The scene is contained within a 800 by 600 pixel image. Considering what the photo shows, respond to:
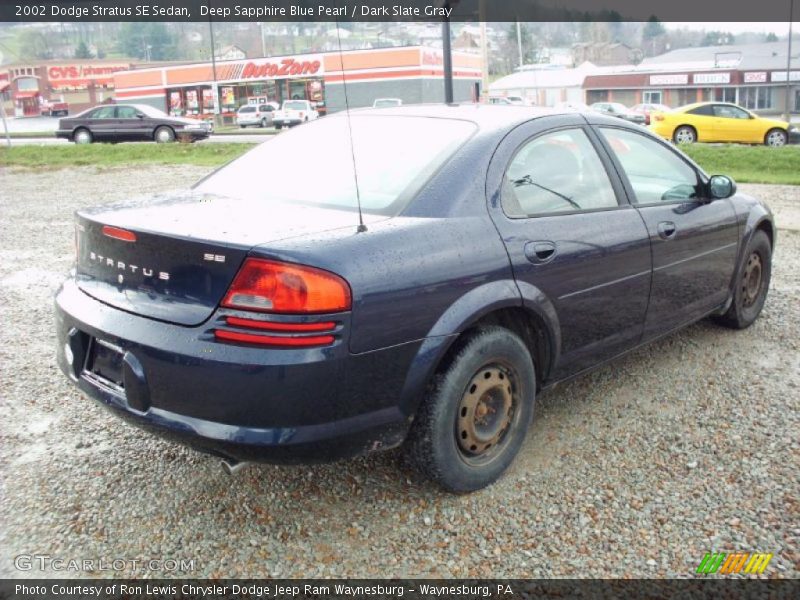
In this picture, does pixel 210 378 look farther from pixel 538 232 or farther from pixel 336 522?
pixel 538 232

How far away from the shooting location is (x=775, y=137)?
23.2 m

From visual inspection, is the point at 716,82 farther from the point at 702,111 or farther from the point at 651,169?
the point at 651,169

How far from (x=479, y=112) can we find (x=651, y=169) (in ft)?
3.80

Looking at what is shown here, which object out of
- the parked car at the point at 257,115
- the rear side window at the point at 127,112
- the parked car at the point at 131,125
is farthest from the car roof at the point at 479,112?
the parked car at the point at 257,115

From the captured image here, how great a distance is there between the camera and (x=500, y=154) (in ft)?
10.6

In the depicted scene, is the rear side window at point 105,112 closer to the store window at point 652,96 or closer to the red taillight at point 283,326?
the red taillight at point 283,326

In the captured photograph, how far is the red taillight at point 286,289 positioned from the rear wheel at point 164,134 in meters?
25.2

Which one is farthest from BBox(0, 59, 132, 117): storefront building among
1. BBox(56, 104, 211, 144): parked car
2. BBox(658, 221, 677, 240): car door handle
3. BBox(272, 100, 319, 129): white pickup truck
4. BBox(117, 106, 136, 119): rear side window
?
BBox(658, 221, 677, 240): car door handle

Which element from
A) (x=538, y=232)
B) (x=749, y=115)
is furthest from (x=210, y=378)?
(x=749, y=115)

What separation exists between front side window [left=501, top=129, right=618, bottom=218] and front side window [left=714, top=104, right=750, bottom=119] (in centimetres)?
2175

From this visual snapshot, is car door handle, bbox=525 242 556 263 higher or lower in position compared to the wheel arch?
higher

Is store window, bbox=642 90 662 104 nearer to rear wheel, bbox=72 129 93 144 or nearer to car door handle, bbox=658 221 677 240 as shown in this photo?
rear wheel, bbox=72 129 93 144

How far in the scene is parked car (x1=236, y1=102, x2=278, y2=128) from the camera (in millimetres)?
A: 39938

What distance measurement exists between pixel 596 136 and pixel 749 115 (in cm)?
2217
